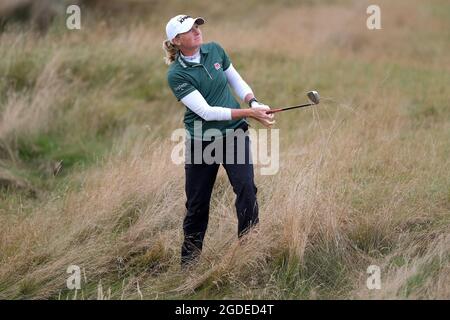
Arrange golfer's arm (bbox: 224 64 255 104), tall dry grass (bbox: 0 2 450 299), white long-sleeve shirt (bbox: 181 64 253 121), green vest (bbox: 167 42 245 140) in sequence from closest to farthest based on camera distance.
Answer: white long-sleeve shirt (bbox: 181 64 253 121), green vest (bbox: 167 42 245 140), tall dry grass (bbox: 0 2 450 299), golfer's arm (bbox: 224 64 255 104)

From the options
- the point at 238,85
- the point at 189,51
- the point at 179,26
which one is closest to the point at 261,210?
Result: the point at 238,85

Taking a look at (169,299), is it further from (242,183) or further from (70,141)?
(70,141)

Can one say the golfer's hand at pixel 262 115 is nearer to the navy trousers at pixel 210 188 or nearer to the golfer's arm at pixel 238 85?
the navy trousers at pixel 210 188

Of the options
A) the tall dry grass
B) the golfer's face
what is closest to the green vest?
the golfer's face

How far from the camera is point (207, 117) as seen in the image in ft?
18.2

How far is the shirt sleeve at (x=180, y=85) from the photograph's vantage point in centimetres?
559

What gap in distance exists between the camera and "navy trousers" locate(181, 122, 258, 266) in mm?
5652

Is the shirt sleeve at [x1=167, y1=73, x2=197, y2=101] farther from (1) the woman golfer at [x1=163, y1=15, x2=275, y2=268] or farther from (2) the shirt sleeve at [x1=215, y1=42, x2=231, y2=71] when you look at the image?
(2) the shirt sleeve at [x1=215, y1=42, x2=231, y2=71]

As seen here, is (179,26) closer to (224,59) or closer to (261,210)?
(224,59)

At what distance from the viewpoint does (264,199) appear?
6.74 meters

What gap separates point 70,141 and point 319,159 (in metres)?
4.88

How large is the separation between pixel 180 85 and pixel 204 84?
0.58 ft

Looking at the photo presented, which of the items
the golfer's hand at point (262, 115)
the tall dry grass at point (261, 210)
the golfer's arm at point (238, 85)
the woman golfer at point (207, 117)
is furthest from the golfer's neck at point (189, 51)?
the tall dry grass at point (261, 210)
